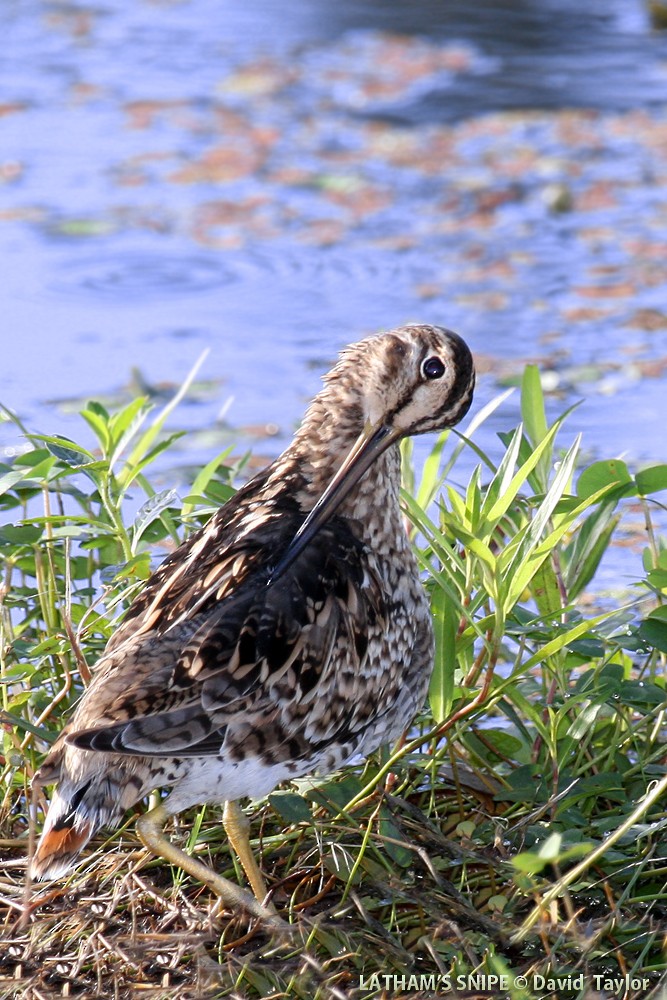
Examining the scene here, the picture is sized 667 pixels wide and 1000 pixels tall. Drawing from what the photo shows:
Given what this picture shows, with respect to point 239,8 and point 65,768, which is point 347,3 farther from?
point 65,768

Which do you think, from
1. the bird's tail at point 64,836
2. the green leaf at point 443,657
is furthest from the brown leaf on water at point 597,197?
the bird's tail at point 64,836

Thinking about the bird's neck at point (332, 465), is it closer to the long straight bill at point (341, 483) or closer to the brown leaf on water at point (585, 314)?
the long straight bill at point (341, 483)

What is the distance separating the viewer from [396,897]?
11.5 ft

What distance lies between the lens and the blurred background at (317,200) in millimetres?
7117

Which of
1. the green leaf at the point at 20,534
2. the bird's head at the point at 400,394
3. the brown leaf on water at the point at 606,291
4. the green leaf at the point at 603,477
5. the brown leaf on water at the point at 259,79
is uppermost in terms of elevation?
the bird's head at the point at 400,394

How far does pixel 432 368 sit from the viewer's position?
3900mm

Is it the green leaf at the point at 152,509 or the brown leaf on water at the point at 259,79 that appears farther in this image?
the brown leaf on water at the point at 259,79

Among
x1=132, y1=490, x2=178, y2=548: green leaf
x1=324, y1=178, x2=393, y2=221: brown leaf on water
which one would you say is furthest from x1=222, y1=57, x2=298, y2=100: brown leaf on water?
x1=132, y1=490, x2=178, y2=548: green leaf

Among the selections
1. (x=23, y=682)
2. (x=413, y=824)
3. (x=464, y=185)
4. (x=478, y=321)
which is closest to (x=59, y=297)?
(x=478, y=321)

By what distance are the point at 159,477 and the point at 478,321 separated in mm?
2300

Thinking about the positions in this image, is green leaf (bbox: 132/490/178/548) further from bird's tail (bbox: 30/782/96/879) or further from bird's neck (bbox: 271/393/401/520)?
bird's tail (bbox: 30/782/96/879)

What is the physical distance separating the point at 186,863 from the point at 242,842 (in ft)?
0.48

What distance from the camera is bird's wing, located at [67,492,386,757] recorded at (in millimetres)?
3264

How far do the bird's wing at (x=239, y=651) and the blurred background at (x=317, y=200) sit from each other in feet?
9.00
